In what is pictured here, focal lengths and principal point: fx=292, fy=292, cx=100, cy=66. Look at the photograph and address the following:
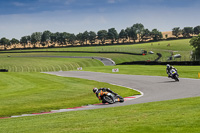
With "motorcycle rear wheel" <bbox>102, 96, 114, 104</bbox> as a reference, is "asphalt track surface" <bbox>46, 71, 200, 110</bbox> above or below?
below

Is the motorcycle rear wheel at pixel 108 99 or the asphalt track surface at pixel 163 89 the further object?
the asphalt track surface at pixel 163 89

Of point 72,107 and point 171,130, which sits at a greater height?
point 171,130

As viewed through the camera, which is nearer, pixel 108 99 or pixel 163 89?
pixel 108 99

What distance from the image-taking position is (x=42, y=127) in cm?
996

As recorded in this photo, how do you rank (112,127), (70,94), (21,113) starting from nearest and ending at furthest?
(112,127), (21,113), (70,94)

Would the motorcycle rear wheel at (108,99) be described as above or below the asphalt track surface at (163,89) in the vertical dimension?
above

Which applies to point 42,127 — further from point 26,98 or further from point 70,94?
point 70,94

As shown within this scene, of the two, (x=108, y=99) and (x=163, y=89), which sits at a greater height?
(x=108, y=99)

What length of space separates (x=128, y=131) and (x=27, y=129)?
3670mm

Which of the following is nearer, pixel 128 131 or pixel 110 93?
pixel 128 131

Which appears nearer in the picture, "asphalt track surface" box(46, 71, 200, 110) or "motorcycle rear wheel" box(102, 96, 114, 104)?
"motorcycle rear wheel" box(102, 96, 114, 104)

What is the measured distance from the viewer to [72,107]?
17.5m

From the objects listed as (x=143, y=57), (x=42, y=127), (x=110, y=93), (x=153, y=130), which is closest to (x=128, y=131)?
(x=153, y=130)

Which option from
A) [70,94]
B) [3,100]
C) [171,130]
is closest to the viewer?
[171,130]
